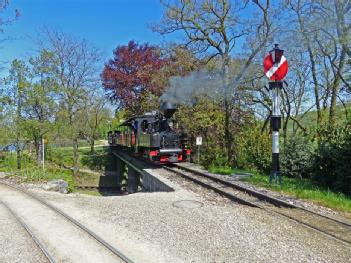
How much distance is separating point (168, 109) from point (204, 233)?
12.1 meters

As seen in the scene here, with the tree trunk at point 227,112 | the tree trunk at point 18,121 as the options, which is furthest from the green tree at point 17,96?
the tree trunk at point 227,112

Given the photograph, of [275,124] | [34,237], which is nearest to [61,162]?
[275,124]

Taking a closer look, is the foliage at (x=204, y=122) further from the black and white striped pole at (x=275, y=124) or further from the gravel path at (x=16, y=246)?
the gravel path at (x=16, y=246)

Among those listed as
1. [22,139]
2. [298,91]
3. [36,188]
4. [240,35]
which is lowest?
[36,188]

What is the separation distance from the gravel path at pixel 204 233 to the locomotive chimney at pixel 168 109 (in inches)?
357

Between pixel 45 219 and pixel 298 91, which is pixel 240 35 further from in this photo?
pixel 45 219

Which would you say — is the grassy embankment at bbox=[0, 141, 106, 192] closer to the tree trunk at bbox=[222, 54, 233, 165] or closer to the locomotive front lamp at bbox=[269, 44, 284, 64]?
the tree trunk at bbox=[222, 54, 233, 165]

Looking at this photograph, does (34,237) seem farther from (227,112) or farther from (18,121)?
(18,121)

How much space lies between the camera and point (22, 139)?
2380 centimetres

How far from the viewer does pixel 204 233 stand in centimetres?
607

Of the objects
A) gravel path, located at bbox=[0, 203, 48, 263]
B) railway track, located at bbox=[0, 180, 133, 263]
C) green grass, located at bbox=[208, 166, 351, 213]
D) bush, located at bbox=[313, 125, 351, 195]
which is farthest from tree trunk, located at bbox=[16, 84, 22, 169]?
bush, located at bbox=[313, 125, 351, 195]

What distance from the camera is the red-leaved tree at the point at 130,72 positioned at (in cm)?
2967

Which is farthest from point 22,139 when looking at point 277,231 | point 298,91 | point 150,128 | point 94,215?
point 277,231

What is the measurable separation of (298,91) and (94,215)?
19.7m
